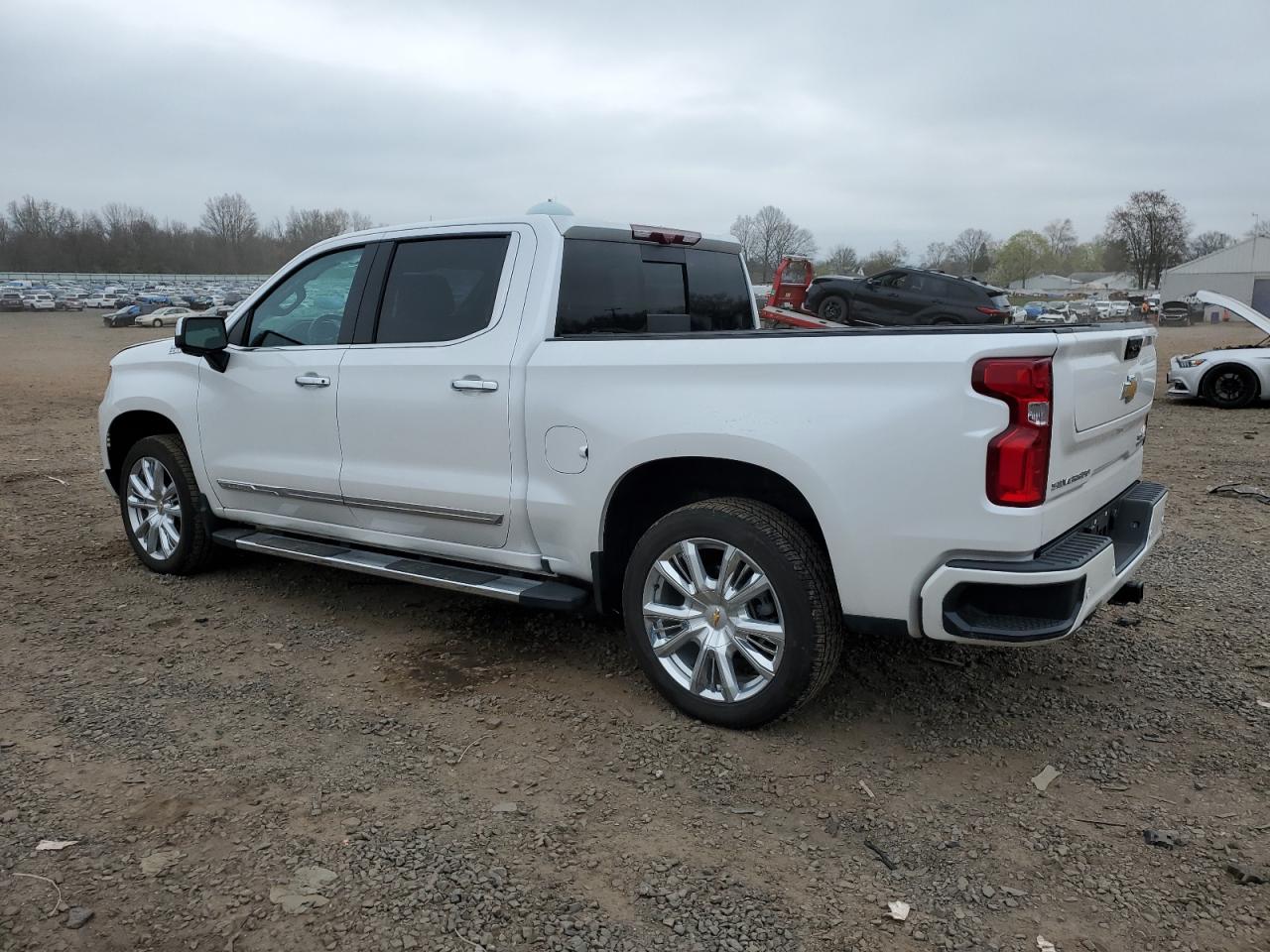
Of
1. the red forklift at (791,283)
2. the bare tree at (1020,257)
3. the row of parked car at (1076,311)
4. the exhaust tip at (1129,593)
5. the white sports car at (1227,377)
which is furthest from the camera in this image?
the bare tree at (1020,257)

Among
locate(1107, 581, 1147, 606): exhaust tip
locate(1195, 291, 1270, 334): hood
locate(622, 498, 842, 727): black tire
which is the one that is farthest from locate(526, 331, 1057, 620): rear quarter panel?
locate(1195, 291, 1270, 334): hood

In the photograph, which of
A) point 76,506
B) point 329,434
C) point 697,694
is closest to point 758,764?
point 697,694

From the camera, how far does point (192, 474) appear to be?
5.38 metres

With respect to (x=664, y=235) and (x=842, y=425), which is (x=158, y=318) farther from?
(x=842, y=425)

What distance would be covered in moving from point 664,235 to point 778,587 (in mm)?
1995

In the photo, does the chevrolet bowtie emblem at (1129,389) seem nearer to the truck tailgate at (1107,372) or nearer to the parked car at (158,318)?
the truck tailgate at (1107,372)

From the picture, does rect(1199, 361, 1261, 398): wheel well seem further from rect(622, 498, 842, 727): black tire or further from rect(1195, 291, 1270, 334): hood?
rect(622, 498, 842, 727): black tire

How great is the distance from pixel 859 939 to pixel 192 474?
4.31 m

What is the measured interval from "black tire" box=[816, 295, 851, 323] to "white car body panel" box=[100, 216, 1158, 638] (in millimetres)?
16973

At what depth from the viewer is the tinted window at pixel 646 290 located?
4191mm

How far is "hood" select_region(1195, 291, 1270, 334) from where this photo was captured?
28.7 feet

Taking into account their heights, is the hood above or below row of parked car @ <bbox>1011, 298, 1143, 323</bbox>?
above

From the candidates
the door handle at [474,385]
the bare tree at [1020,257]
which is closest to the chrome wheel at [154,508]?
the door handle at [474,385]

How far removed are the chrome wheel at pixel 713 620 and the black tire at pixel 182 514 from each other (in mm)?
3008
